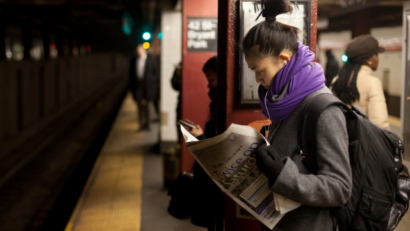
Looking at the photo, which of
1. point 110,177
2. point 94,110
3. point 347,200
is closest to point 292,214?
point 347,200

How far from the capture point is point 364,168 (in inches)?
58.5

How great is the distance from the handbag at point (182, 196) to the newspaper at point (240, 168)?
0.94 metres

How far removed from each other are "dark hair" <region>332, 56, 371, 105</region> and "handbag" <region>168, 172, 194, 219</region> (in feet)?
5.10

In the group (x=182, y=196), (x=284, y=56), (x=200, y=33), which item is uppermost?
(x=200, y=33)

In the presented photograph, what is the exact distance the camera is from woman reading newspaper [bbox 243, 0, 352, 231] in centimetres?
144

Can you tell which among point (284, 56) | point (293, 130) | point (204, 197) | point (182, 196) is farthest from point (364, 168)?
point (182, 196)

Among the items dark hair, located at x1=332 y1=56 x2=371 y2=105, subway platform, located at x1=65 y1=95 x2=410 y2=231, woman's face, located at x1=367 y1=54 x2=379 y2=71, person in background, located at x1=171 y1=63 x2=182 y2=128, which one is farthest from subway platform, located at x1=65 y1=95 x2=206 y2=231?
woman's face, located at x1=367 y1=54 x2=379 y2=71

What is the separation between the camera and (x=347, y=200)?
1.47 meters

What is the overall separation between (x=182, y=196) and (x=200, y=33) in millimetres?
2943

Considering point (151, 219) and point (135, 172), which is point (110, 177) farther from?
point (151, 219)

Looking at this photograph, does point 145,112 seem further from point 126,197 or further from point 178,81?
point 126,197

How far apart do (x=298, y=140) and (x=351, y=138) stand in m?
0.19

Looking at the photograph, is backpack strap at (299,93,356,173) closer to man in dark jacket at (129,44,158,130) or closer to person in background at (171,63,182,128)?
person in background at (171,63,182,128)

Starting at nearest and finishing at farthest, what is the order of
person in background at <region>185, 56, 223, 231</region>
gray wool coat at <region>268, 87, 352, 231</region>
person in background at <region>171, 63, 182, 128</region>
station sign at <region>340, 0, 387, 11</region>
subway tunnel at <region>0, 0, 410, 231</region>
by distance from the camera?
gray wool coat at <region>268, 87, 352, 231</region> < subway tunnel at <region>0, 0, 410, 231</region> < person in background at <region>185, 56, 223, 231</region> < station sign at <region>340, 0, 387, 11</region> < person in background at <region>171, 63, 182, 128</region>
